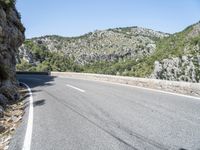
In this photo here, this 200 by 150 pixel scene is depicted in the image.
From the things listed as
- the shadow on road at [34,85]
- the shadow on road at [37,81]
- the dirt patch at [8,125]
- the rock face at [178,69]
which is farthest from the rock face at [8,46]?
the rock face at [178,69]

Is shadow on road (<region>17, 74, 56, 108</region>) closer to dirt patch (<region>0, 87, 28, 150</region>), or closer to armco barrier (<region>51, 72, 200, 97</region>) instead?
dirt patch (<region>0, 87, 28, 150</region>)

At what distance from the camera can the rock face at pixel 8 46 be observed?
16.3m

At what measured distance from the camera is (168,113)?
8016 mm

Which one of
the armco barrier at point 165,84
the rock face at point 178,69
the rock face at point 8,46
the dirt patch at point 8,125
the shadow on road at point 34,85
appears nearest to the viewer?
the dirt patch at point 8,125

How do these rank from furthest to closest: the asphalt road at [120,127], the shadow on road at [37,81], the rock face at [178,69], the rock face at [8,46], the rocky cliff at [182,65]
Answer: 1. the rocky cliff at [182,65]
2. the rock face at [178,69]
3. the shadow on road at [37,81]
4. the rock face at [8,46]
5. the asphalt road at [120,127]

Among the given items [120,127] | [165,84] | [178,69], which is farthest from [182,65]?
[120,127]

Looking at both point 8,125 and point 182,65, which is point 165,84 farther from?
point 182,65

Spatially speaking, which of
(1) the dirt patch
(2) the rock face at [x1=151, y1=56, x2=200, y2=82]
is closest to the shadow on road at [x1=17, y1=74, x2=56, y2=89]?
(1) the dirt patch

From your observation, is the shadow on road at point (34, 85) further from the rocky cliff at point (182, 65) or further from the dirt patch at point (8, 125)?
the rocky cliff at point (182, 65)

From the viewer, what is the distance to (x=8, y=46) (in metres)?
25.5

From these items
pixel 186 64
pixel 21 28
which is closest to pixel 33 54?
pixel 186 64

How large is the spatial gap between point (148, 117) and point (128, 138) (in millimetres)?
1928

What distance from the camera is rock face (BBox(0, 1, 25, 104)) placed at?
53.6 ft

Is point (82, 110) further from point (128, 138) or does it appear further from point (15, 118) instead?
point (128, 138)
